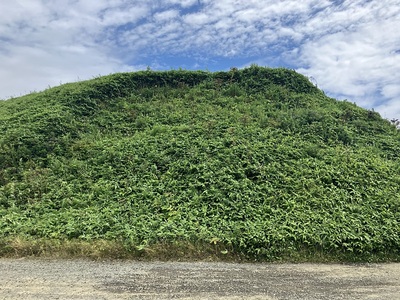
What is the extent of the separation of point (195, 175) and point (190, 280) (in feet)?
13.9

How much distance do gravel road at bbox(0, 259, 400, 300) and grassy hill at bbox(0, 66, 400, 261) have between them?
486 millimetres

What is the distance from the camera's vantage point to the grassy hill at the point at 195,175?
22.9 feet

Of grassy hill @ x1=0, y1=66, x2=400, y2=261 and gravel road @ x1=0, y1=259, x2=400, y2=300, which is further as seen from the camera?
grassy hill @ x1=0, y1=66, x2=400, y2=261

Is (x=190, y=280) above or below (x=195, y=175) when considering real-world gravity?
below

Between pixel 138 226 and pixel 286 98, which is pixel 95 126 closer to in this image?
pixel 138 226

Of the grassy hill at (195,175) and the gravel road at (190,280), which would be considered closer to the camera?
the gravel road at (190,280)

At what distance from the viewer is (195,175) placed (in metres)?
9.38

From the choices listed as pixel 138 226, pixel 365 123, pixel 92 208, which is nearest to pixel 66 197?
pixel 92 208

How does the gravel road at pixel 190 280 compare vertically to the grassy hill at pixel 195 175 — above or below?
below

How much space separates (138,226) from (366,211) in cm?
559

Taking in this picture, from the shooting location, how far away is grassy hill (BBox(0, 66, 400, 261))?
22.9ft

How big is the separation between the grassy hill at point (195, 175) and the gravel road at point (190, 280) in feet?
1.59

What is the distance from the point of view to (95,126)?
13352 mm

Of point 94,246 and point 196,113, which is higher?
point 196,113
